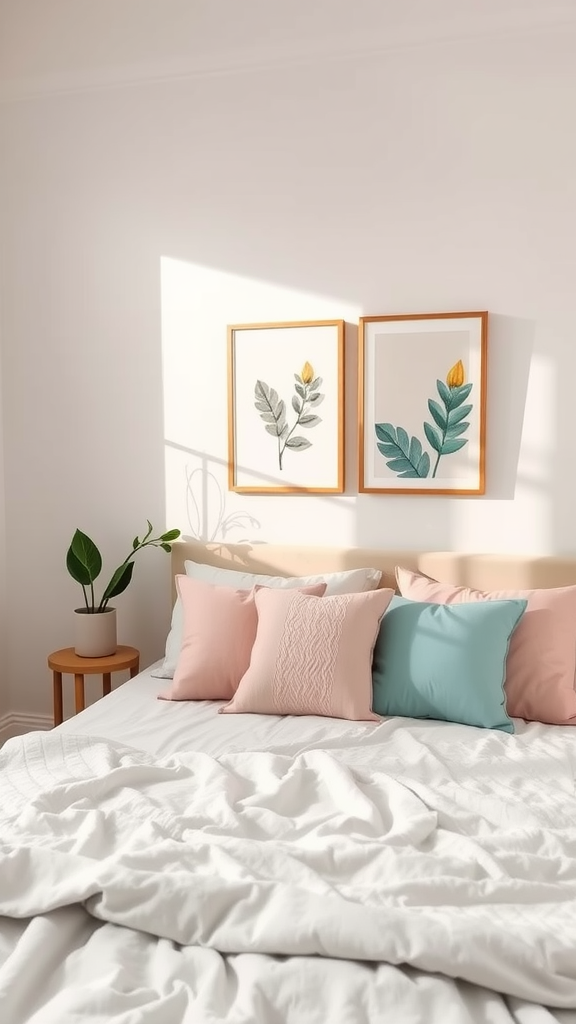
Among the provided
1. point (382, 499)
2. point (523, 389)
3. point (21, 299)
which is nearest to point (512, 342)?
point (523, 389)

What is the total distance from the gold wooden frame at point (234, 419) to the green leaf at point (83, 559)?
23.9 inches

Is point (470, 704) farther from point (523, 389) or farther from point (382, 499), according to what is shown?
point (523, 389)

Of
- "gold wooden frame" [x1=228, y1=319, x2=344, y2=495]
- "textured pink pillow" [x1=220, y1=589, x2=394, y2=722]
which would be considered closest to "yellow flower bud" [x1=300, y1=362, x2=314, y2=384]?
"gold wooden frame" [x1=228, y1=319, x2=344, y2=495]

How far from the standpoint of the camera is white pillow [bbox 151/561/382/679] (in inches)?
130

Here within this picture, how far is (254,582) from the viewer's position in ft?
11.2

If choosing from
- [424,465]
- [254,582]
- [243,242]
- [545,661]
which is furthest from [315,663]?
[243,242]

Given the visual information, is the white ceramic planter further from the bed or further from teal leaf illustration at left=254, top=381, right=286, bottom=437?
the bed

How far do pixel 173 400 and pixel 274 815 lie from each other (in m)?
2.17

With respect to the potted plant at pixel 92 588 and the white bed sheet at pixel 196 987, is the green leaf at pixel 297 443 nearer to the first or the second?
the potted plant at pixel 92 588

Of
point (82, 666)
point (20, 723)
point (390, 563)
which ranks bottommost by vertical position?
point (20, 723)

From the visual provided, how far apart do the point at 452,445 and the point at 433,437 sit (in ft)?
0.26

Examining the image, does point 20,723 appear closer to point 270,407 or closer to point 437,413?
point 270,407

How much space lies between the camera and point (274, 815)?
6.31 ft

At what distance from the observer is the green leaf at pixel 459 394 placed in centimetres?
336
